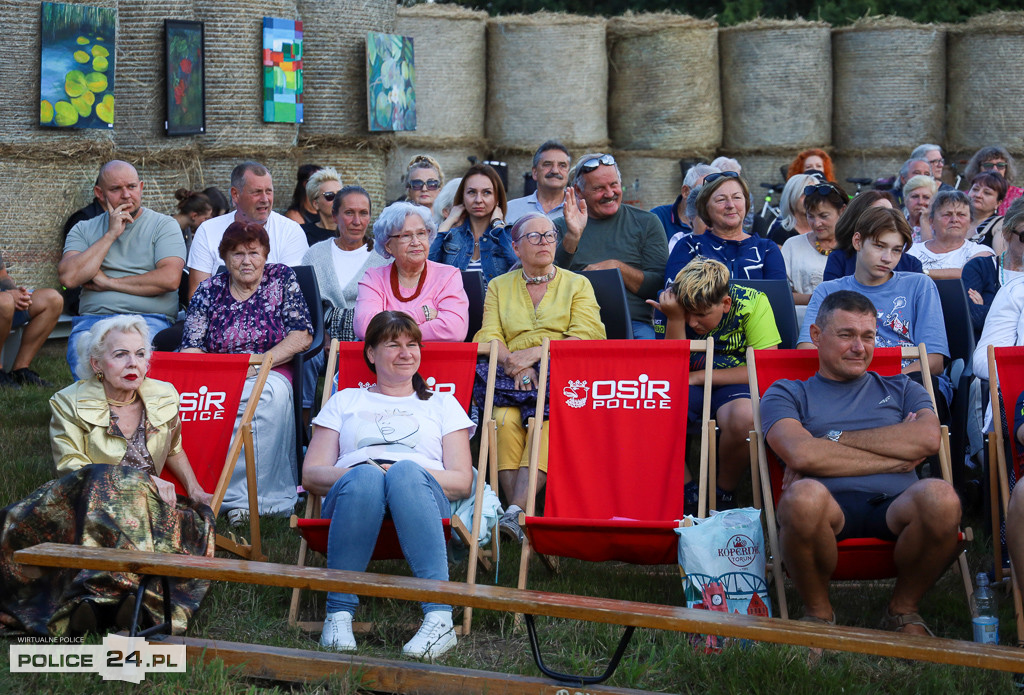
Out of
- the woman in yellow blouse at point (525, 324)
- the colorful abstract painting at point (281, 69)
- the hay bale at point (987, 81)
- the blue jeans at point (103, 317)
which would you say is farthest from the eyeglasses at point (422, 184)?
the hay bale at point (987, 81)

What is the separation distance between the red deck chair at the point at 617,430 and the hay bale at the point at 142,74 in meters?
5.09

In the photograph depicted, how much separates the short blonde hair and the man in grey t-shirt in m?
0.71

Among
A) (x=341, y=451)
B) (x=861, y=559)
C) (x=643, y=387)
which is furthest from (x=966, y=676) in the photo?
(x=341, y=451)

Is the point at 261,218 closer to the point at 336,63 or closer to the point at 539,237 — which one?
the point at 539,237

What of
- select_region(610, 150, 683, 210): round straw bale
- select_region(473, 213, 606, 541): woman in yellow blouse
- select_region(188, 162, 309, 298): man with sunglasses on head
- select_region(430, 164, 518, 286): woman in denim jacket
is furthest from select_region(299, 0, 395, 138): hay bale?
select_region(473, 213, 606, 541): woman in yellow blouse

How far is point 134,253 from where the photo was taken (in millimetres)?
6816

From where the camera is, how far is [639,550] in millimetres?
4211

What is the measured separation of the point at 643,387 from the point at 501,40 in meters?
6.79

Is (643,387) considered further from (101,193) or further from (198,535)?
(101,193)

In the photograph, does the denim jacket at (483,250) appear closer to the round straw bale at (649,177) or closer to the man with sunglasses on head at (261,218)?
the man with sunglasses on head at (261,218)

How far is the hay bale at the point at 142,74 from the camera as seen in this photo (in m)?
8.55

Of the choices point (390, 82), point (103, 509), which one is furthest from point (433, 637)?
point (390, 82)

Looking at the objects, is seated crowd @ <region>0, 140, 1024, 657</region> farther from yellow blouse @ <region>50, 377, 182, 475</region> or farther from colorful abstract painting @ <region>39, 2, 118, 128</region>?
colorful abstract painting @ <region>39, 2, 118, 128</region>

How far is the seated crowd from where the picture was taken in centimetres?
404
